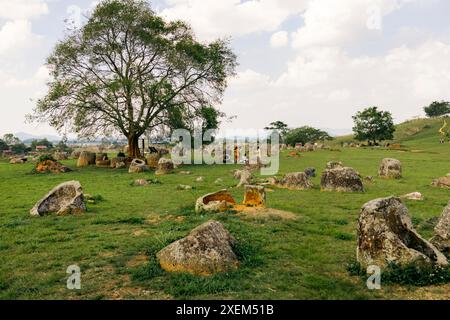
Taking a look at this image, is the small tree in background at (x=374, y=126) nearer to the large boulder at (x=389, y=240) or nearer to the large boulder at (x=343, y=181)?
the large boulder at (x=343, y=181)

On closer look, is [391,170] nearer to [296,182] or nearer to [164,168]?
[296,182]

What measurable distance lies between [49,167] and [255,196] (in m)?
28.1

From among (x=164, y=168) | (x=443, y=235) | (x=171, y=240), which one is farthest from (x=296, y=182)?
(x=164, y=168)

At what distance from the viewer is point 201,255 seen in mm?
9227

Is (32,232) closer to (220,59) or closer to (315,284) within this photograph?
(315,284)

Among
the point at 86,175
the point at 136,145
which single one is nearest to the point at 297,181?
the point at 86,175

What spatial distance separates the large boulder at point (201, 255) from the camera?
909 cm

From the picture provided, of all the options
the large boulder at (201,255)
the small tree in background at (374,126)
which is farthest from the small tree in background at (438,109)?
the large boulder at (201,255)

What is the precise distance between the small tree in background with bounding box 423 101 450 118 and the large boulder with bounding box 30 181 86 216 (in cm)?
15978

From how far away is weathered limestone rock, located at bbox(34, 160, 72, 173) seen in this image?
123ft

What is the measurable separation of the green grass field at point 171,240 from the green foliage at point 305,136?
82.1 meters

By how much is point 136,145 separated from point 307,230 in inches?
1417

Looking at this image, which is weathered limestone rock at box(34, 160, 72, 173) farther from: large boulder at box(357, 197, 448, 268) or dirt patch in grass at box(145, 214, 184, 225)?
large boulder at box(357, 197, 448, 268)
